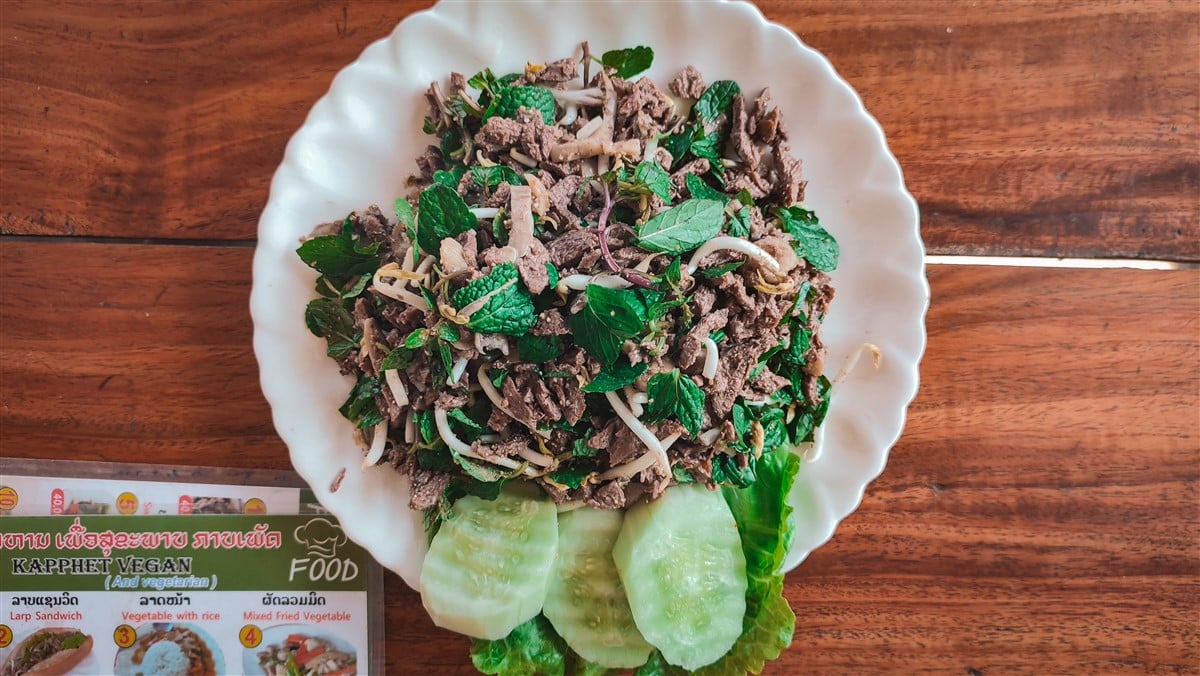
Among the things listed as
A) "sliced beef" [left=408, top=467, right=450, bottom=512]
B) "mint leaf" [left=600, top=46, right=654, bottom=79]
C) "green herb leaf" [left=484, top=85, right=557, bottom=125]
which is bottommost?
"sliced beef" [left=408, top=467, right=450, bottom=512]

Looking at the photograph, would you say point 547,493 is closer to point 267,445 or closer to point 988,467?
point 267,445

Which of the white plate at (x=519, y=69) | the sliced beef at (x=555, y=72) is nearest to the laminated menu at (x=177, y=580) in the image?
the white plate at (x=519, y=69)

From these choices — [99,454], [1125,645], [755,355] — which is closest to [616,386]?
[755,355]

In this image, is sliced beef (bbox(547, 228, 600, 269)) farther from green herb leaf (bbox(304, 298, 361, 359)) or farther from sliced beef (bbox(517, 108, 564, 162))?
green herb leaf (bbox(304, 298, 361, 359))

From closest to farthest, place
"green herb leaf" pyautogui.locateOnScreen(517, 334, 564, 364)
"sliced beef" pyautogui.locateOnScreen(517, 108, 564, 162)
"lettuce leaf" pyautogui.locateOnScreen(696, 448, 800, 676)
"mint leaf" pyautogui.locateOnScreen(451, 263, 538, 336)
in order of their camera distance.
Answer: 1. "mint leaf" pyautogui.locateOnScreen(451, 263, 538, 336)
2. "green herb leaf" pyautogui.locateOnScreen(517, 334, 564, 364)
3. "sliced beef" pyautogui.locateOnScreen(517, 108, 564, 162)
4. "lettuce leaf" pyautogui.locateOnScreen(696, 448, 800, 676)

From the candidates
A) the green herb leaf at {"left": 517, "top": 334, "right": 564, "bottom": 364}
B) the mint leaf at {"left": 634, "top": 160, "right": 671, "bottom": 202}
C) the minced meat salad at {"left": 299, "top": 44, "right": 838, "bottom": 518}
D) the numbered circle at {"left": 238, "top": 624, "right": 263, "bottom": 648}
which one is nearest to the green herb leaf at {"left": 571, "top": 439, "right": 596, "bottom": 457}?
the minced meat salad at {"left": 299, "top": 44, "right": 838, "bottom": 518}

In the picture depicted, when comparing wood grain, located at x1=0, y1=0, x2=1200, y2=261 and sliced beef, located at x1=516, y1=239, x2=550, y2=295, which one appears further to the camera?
wood grain, located at x1=0, y1=0, x2=1200, y2=261

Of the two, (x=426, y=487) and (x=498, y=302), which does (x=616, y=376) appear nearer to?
(x=498, y=302)
